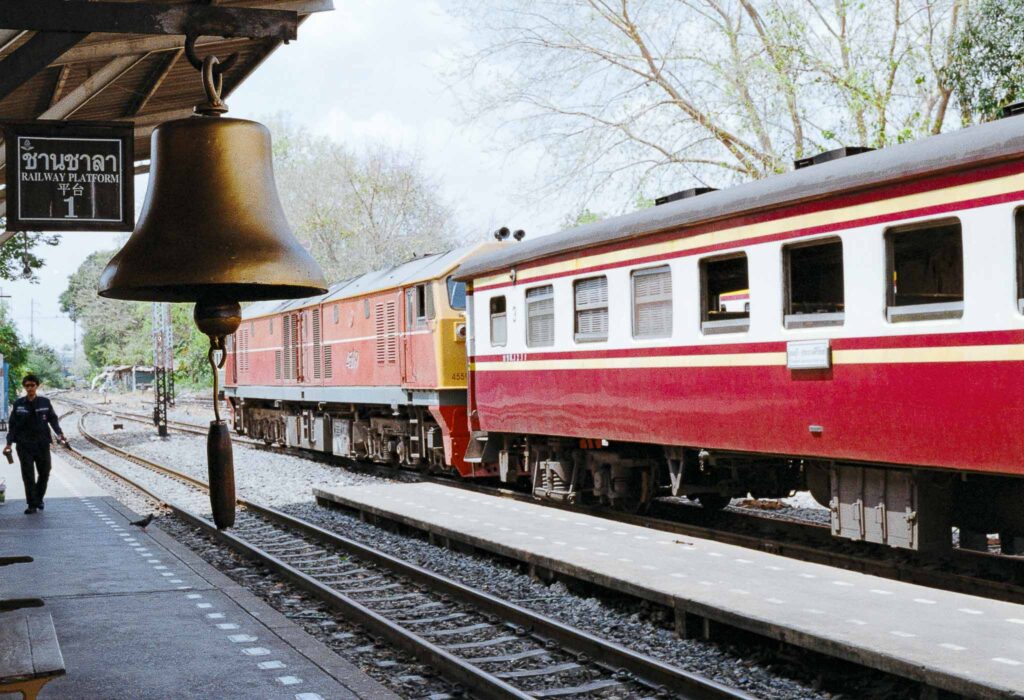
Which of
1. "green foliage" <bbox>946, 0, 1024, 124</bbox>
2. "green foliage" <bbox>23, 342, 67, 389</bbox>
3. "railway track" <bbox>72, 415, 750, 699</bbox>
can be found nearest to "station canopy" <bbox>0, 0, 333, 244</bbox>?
"railway track" <bbox>72, 415, 750, 699</bbox>

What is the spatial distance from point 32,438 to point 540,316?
22.5 ft

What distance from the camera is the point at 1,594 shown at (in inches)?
356

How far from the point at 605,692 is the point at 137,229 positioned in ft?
15.8

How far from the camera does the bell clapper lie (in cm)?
244

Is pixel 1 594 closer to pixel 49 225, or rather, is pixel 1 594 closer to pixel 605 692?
pixel 49 225

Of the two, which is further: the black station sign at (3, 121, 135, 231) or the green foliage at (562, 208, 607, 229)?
the green foliage at (562, 208, 607, 229)

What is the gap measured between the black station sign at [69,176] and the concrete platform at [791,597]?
4.53m

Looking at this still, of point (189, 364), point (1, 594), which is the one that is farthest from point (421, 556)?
point (189, 364)

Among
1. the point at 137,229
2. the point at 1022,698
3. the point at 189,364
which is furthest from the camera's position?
the point at 189,364

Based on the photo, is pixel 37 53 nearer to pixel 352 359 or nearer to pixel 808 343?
pixel 808 343

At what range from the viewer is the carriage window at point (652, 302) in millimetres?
11398

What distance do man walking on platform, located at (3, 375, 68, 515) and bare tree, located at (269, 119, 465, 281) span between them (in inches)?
1536

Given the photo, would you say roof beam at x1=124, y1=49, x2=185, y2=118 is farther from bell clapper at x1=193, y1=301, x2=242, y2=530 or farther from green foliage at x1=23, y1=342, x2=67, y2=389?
green foliage at x1=23, y1=342, x2=67, y2=389

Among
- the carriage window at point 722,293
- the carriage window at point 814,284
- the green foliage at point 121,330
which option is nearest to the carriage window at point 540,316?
the carriage window at point 722,293
